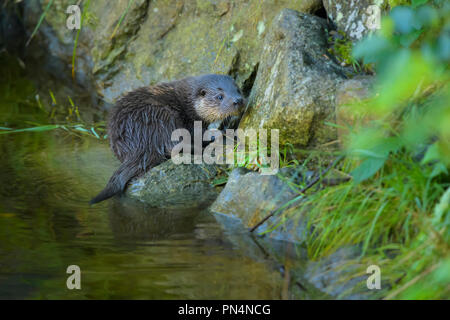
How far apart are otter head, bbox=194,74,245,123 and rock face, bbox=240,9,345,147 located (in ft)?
0.43

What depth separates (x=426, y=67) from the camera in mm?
1421

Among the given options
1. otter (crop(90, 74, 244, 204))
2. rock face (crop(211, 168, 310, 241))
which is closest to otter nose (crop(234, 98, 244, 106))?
otter (crop(90, 74, 244, 204))

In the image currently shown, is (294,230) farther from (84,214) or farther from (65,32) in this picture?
(65,32)

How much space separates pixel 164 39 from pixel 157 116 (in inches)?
82.6

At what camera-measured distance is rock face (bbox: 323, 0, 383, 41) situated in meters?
3.64

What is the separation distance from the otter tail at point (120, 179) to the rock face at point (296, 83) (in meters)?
0.84

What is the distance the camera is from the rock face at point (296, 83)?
3332 millimetres

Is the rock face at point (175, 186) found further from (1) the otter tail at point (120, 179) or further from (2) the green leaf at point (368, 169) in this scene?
(2) the green leaf at point (368, 169)

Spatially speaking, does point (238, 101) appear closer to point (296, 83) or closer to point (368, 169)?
point (296, 83)

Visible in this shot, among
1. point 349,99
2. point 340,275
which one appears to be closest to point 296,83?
point 349,99

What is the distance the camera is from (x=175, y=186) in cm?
346

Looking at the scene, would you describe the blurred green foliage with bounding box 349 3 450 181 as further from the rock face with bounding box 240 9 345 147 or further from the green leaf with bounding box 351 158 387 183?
the rock face with bounding box 240 9 345 147

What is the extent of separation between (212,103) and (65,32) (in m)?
3.66

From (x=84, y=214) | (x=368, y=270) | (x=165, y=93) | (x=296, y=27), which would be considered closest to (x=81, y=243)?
(x=84, y=214)
